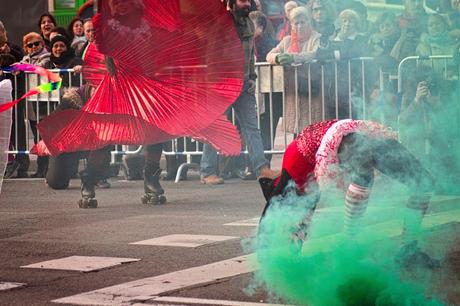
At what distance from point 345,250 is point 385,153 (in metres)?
0.74

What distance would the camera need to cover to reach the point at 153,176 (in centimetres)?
1102

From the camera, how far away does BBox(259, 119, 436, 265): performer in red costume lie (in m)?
6.11

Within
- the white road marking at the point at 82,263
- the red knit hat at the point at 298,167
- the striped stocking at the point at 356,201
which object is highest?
the red knit hat at the point at 298,167

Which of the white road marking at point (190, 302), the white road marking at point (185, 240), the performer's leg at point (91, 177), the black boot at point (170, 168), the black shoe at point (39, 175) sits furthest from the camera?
the black shoe at point (39, 175)

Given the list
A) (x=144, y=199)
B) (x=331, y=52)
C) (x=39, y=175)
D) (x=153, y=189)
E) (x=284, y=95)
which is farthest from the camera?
(x=39, y=175)

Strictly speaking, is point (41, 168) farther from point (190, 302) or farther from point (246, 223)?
point (190, 302)

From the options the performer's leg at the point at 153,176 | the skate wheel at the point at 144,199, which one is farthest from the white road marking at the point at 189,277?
the skate wheel at the point at 144,199

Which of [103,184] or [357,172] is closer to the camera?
[357,172]

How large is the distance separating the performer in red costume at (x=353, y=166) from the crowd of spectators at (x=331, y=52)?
0.50m

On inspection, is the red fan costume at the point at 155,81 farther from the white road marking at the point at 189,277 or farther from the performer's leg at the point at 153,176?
the white road marking at the point at 189,277

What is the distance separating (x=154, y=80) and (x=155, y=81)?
1cm

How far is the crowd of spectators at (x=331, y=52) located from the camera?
6523 millimetres

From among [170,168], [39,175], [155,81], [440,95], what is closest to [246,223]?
[155,81]

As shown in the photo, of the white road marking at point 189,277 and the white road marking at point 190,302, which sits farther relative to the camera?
the white road marking at point 190,302
